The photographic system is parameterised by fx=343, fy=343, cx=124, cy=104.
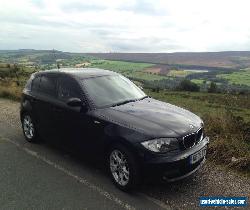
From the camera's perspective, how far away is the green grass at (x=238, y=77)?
67.9 m

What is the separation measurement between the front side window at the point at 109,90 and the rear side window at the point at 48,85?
0.92 m

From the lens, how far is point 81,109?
5961 millimetres

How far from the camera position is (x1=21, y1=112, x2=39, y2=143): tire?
25.6 ft

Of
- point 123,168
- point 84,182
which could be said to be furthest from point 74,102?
point 123,168

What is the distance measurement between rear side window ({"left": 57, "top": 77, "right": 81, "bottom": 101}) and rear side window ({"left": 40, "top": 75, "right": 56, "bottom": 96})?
19cm

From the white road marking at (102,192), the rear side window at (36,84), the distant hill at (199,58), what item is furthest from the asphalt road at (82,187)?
the distant hill at (199,58)

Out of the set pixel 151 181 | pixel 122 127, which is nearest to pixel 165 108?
pixel 122 127

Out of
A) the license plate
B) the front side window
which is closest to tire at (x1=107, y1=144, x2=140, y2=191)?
the license plate

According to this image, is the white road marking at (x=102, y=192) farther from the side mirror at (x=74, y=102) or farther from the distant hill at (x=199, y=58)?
the distant hill at (x=199, y=58)

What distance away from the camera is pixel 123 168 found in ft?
17.1

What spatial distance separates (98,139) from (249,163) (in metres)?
2.86

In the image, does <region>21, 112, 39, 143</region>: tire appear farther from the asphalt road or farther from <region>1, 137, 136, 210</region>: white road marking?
the asphalt road

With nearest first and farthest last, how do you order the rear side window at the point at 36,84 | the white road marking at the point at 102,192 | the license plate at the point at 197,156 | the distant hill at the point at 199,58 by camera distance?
the white road marking at the point at 102,192, the license plate at the point at 197,156, the rear side window at the point at 36,84, the distant hill at the point at 199,58

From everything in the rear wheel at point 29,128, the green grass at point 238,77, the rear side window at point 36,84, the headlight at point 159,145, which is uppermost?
the rear side window at point 36,84
